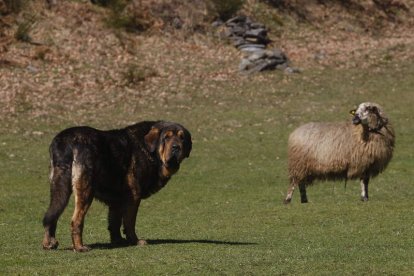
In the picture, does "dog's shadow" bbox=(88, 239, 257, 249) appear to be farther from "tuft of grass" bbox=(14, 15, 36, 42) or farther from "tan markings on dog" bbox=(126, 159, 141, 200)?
"tuft of grass" bbox=(14, 15, 36, 42)

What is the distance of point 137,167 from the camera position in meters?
13.3

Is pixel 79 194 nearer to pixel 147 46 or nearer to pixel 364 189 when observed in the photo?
pixel 364 189

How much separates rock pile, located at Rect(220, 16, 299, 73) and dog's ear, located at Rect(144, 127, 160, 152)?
29.8m

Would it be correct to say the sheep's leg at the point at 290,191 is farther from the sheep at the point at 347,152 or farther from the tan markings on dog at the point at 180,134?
the tan markings on dog at the point at 180,134

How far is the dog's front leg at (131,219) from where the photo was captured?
13.3m

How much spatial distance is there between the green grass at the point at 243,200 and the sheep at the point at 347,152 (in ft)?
2.32

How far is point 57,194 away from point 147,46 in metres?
33.3

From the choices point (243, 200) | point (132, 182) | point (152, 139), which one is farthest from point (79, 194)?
point (243, 200)

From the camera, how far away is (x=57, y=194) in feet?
40.5

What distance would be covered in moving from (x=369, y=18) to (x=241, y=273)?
1780 inches

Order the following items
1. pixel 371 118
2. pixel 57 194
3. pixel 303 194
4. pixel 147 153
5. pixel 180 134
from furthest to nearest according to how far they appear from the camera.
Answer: pixel 371 118, pixel 303 194, pixel 147 153, pixel 180 134, pixel 57 194

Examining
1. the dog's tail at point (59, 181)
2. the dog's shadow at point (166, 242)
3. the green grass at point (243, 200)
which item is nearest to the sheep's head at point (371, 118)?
the green grass at point (243, 200)

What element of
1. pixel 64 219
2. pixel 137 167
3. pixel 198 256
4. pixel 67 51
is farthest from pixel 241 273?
pixel 67 51

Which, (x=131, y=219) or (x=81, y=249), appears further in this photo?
(x=131, y=219)
